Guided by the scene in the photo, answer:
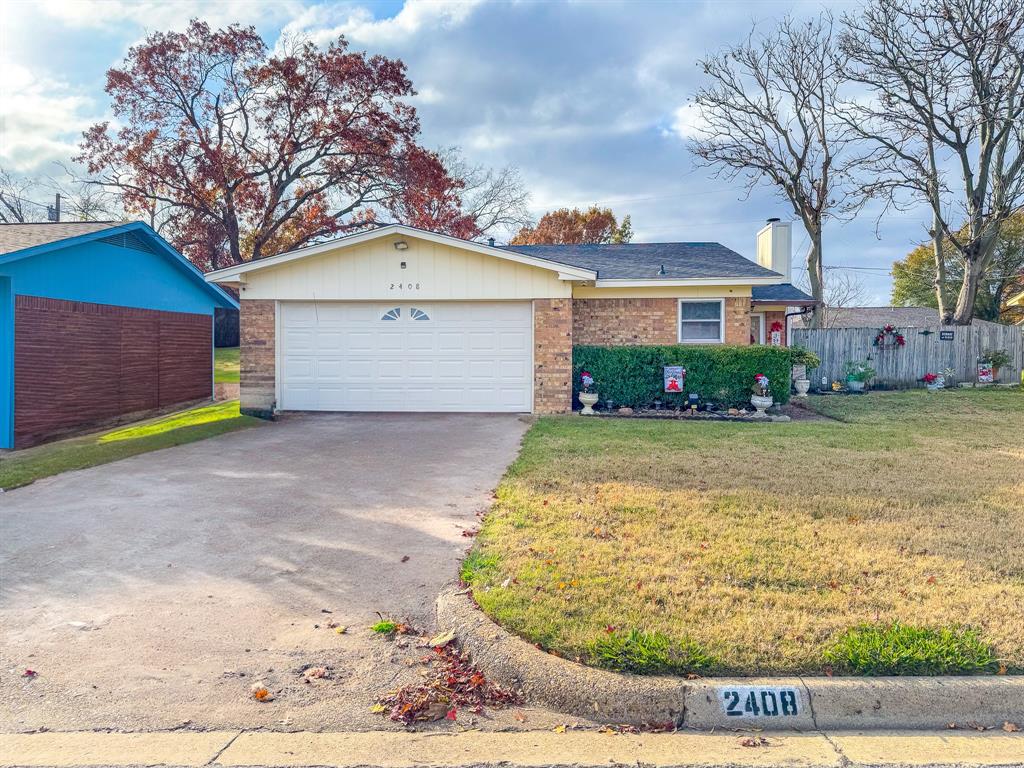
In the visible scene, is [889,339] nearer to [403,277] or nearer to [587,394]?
[587,394]

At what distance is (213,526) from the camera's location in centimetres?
590

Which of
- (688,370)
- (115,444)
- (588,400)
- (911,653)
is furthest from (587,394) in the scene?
(911,653)

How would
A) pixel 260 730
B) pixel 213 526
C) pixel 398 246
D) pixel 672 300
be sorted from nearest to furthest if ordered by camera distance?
1. pixel 260 730
2. pixel 213 526
3. pixel 398 246
4. pixel 672 300

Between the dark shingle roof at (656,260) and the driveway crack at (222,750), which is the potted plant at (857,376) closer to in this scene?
the dark shingle roof at (656,260)

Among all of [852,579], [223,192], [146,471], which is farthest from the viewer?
[223,192]

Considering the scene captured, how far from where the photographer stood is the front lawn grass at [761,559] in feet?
11.2

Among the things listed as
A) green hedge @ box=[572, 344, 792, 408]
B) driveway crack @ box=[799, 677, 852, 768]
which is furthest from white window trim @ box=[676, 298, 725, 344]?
driveway crack @ box=[799, 677, 852, 768]

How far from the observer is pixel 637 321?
14.6 m

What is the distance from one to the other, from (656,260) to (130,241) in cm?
1169

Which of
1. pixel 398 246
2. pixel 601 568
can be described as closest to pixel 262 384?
pixel 398 246

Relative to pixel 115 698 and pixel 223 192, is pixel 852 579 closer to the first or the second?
pixel 115 698

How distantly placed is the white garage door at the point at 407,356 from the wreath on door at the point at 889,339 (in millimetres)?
11118

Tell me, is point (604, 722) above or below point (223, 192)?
below

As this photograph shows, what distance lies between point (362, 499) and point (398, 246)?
7.35m
